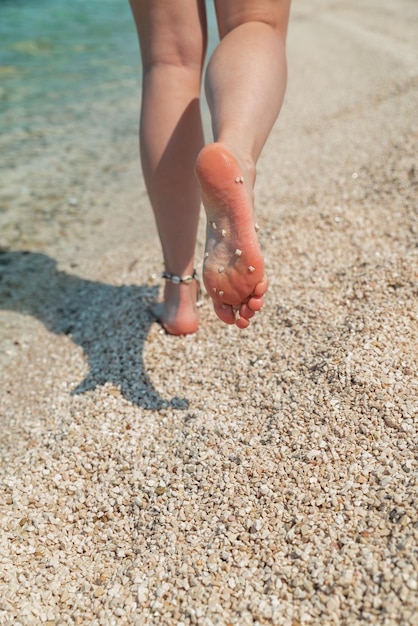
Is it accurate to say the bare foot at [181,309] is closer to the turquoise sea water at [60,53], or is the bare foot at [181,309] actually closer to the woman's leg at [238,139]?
the woman's leg at [238,139]

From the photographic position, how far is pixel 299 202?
2.93 m

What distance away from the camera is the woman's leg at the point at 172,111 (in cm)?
164

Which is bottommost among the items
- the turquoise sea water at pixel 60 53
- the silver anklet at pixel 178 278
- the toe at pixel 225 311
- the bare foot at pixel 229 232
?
the turquoise sea water at pixel 60 53

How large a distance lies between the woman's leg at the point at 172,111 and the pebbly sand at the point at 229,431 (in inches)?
16.7

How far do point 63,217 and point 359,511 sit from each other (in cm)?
292

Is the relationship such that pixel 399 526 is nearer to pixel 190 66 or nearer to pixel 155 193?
pixel 155 193

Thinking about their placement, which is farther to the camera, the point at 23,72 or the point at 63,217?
the point at 23,72

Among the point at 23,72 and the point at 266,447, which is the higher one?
the point at 266,447

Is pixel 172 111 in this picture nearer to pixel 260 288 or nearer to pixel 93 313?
pixel 260 288

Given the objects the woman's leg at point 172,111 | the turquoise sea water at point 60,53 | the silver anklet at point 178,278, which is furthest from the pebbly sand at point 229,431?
the turquoise sea water at point 60,53

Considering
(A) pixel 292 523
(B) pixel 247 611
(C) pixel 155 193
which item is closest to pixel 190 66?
(C) pixel 155 193

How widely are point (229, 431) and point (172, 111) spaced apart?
0.91m

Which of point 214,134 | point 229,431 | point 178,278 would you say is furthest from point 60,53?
point 229,431

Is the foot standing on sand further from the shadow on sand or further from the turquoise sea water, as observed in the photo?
the turquoise sea water
